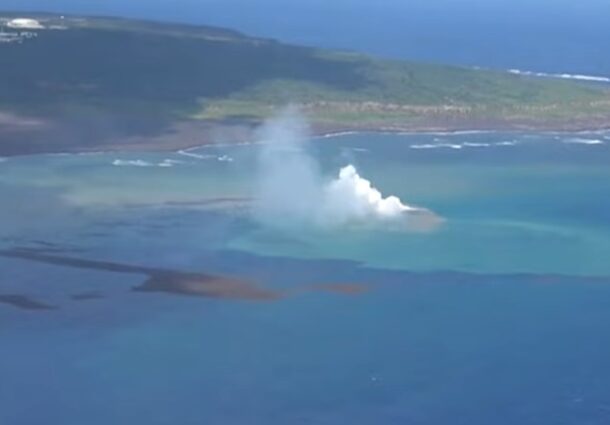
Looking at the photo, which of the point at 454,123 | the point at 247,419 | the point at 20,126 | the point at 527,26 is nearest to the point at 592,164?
the point at 454,123

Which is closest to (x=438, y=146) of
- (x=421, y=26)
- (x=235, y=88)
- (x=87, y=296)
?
(x=235, y=88)

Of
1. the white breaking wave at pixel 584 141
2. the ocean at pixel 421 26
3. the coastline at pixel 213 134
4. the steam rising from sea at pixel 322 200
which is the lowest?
the steam rising from sea at pixel 322 200

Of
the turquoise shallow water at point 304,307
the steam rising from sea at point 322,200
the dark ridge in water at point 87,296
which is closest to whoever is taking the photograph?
the turquoise shallow water at point 304,307

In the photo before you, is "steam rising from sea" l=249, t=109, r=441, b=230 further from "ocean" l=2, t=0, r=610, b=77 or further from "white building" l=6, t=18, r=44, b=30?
"ocean" l=2, t=0, r=610, b=77

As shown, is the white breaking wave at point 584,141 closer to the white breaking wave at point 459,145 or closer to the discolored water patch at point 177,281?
the white breaking wave at point 459,145

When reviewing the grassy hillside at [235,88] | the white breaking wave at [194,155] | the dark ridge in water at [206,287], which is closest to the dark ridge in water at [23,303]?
the dark ridge in water at [206,287]
